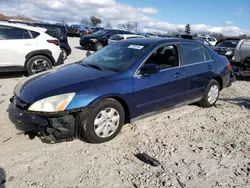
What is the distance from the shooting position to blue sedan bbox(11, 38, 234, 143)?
3445 mm

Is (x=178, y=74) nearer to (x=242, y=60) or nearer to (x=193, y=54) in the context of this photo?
(x=193, y=54)

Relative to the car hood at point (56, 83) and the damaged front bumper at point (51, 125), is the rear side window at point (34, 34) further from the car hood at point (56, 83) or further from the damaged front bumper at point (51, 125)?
the damaged front bumper at point (51, 125)

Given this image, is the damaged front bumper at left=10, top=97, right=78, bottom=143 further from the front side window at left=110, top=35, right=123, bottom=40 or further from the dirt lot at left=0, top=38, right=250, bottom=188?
the front side window at left=110, top=35, right=123, bottom=40

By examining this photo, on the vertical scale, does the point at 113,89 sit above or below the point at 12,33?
below

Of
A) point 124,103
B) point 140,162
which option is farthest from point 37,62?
point 140,162

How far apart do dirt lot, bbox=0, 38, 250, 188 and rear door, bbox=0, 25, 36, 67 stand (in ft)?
9.53

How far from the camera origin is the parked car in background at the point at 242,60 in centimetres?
861

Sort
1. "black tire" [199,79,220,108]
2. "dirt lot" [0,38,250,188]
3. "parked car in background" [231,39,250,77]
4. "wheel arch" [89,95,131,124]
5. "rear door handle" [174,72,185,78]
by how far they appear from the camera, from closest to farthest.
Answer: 1. "dirt lot" [0,38,250,188]
2. "wheel arch" [89,95,131,124]
3. "rear door handle" [174,72,185,78]
4. "black tire" [199,79,220,108]
5. "parked car in background" [231,39,250,77]

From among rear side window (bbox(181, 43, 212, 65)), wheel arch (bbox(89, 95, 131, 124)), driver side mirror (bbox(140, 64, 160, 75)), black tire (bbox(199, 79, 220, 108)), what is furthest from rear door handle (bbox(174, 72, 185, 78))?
wheel arch (bbox(89, 95, 131, 124))

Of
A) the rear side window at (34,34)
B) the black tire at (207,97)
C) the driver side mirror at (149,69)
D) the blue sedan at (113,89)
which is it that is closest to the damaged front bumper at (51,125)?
the blue sedan at (113,89)

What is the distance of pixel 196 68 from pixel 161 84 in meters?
1.13

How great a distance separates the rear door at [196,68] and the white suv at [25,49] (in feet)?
15.1

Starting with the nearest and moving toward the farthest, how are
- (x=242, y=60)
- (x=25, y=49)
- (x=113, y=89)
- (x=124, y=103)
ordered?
(x=113, y=89), (x=124, y=103), (x=25, y=49), (x=242, y=60)

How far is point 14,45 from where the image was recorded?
23.7ft
